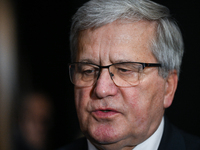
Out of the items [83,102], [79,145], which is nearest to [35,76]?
[79,145]

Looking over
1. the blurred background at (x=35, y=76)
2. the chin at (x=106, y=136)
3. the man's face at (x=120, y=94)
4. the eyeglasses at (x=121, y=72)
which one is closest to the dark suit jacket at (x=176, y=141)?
the man's face at (x=120, y=94)

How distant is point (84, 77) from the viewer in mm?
1714

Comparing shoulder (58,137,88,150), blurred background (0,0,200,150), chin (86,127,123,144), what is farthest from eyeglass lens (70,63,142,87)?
blurred background (0,0,200,150)

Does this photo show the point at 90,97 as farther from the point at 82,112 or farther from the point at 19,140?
the point at 19,140

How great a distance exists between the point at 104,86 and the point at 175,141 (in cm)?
75

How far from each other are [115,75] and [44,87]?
197cm

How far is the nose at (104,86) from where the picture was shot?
58.6 inches

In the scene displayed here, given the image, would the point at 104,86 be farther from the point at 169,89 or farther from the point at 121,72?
the point at 169,89

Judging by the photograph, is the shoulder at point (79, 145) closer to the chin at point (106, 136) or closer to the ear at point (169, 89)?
the chin at point (106, 136)

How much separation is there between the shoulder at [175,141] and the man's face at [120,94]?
171mm

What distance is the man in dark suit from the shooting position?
153cm

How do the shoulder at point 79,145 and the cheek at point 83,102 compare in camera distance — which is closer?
the cheek at point 83,102

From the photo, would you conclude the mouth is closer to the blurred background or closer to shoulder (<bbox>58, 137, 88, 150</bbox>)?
shoulder (<bbox>58, 137, 88, 150</bbox>)

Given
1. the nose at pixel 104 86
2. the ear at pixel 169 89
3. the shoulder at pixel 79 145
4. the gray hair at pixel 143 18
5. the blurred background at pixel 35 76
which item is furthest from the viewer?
the blurred background at pixel 35 76
